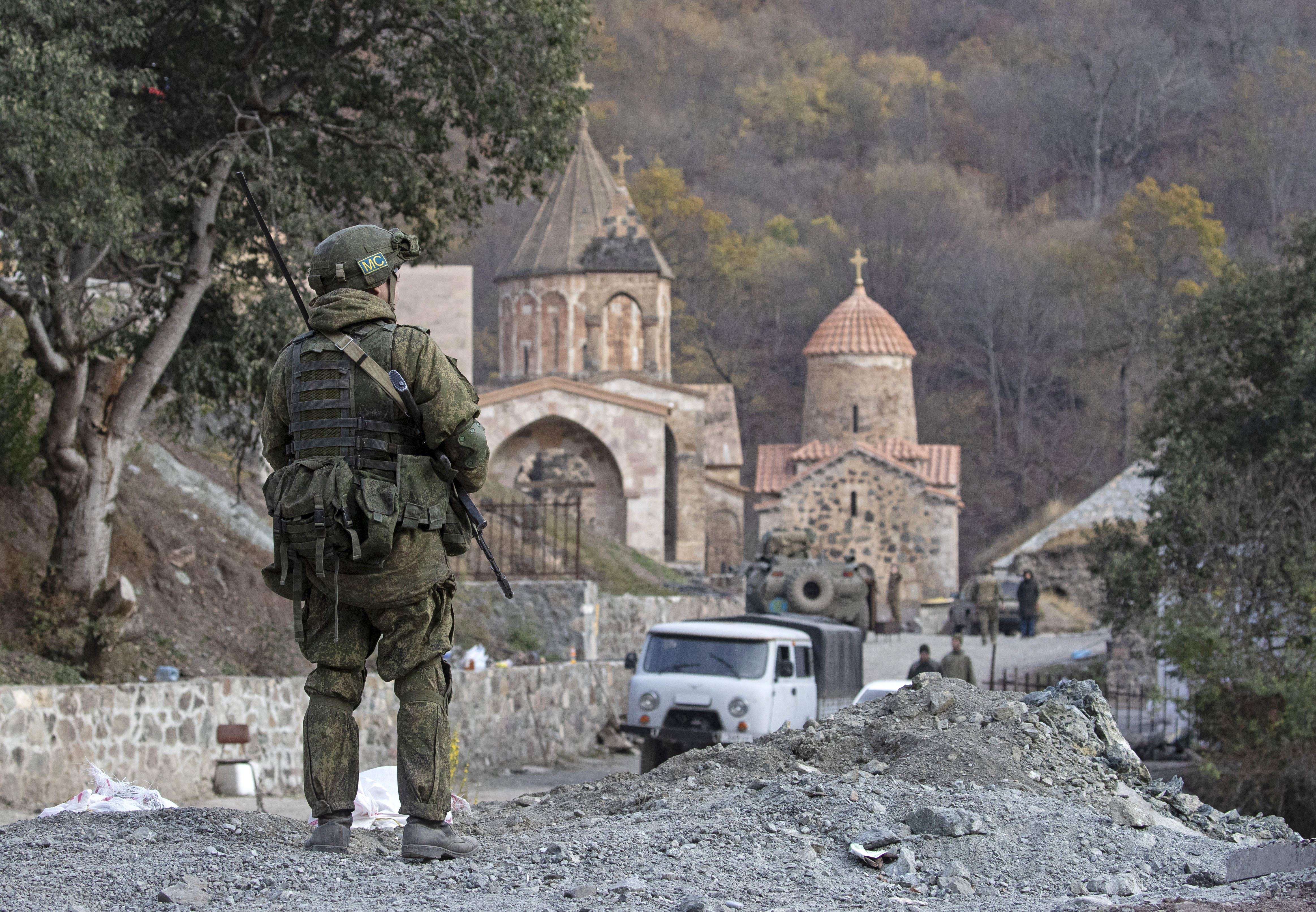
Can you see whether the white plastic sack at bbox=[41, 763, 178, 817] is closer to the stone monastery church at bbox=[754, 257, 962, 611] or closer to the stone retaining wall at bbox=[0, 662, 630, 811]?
the stone retaining wall at bbox=[0, 662, 630, 811]

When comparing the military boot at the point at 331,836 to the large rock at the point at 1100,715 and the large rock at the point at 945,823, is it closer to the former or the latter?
the large rock at the point at 945,823

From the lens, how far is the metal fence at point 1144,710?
17797 millimetres

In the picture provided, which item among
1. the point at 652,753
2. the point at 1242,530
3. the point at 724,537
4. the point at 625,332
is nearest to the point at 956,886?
the point at 652,753

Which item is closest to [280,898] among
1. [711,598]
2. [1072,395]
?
[711,598]

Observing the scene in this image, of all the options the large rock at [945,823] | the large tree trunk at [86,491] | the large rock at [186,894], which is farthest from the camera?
the large tree trunk at [86,491]

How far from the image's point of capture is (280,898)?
5.01 meters

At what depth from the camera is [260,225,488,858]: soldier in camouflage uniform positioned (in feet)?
18.4

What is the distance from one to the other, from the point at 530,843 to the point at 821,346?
4392 cm

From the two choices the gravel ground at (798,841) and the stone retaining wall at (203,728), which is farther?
the stone retaining wall at (203,728)

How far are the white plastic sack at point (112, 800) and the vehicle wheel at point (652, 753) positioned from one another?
8297mm

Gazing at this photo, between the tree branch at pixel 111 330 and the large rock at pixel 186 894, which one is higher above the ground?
the tree branch at pixel 111 330

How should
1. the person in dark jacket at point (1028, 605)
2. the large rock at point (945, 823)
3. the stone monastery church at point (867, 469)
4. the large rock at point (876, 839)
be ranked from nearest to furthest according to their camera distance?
the large rock at point (876, 839), the large rock at point (945, 823), the person in dark jacket at point (1028, 605), the stone monastery church at point (867, 469)

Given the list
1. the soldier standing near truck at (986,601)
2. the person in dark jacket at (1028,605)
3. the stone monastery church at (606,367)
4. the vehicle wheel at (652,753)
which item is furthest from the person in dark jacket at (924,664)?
the stone monastery church at (606,367)

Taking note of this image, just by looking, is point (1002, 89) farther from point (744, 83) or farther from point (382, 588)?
point (382, 588)
